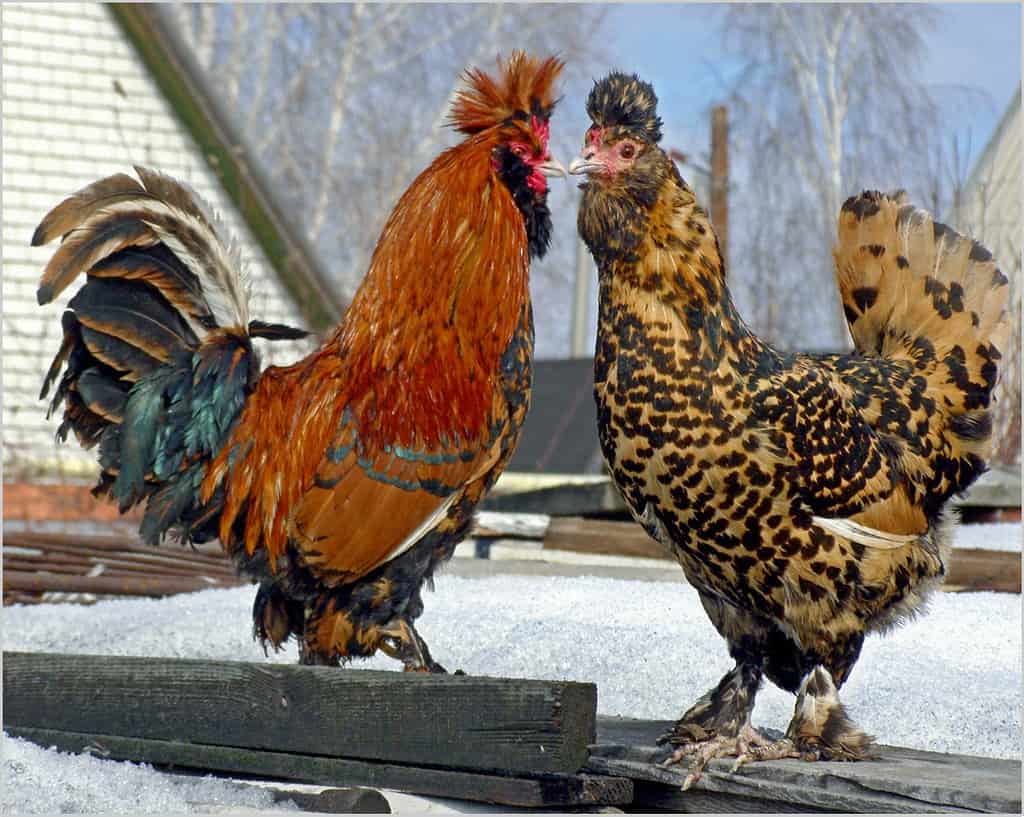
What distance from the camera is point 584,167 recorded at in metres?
3.34

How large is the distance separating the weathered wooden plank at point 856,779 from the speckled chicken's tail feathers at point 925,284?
1.11m

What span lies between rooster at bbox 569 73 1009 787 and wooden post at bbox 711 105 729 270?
38.2 ft

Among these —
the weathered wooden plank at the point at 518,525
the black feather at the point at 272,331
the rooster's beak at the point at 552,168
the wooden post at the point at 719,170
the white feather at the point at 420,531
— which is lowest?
the weathered wooden plank at the point at 518,525

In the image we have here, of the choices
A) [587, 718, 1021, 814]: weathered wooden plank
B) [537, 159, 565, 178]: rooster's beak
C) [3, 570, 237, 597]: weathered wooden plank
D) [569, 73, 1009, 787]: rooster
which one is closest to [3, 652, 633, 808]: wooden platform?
[587, 718, 1021, 814]: weathered wooden plank

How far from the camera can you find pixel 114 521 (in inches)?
458

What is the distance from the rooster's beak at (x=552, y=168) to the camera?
4.15 metres

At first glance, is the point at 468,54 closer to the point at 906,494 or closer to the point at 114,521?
the point at 114,521

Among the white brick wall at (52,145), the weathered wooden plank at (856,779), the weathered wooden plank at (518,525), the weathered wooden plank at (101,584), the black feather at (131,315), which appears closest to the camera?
the weathered wooden plank at (856,779)

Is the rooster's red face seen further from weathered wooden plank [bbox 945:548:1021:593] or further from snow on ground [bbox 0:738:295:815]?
weathered wooden plank [bbox 945:548:1021:593]

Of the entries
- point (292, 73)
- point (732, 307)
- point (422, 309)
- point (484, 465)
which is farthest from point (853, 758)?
point (292, 73)

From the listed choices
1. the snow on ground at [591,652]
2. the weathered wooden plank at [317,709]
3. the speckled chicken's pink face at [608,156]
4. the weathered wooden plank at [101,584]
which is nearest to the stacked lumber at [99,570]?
the weathered wooden plank at [101,584]

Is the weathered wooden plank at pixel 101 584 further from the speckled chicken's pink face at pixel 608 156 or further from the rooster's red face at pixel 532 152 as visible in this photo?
the speckled chicken's pink face at pixel 608 156

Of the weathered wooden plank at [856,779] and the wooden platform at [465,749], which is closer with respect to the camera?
the weathered wooden plank at [856,779]

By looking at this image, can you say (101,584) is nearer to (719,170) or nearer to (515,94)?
(515,94)
